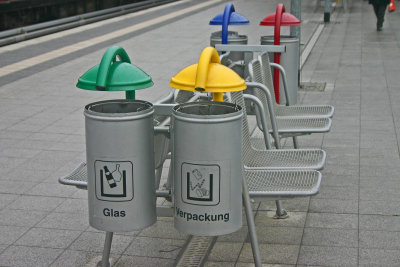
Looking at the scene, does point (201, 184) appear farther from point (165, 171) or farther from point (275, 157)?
point (165, 171)

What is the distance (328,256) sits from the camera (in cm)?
Result: 442

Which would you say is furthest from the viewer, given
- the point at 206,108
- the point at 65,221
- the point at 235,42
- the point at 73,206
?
the point at 235,42

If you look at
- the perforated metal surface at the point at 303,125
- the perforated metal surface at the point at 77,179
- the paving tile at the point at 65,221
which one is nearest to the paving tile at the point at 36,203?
the paving tile at the point at 65,221

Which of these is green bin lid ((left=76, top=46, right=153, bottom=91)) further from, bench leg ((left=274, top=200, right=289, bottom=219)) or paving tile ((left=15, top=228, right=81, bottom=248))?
bench leg ((left=274, top=200, right=289, bottom=219))

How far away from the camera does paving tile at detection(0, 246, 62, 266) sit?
14.3 feet

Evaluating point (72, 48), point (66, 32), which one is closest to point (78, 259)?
point (72, 48)

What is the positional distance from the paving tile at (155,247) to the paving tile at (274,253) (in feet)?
1.41

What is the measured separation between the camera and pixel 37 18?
21.5m

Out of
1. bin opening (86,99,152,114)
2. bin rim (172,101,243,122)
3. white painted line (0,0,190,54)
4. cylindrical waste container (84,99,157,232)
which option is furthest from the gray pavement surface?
bin rim (172,101,243,122)

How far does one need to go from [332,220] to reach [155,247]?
4.33 feet

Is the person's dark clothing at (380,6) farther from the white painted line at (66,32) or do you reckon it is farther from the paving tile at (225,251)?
the paving tile at (225,251)

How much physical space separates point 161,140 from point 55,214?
1.22 m

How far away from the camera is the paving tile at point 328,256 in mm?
4320

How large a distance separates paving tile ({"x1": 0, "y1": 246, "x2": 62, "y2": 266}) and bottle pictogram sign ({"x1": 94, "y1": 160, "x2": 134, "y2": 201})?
3.02 ft
